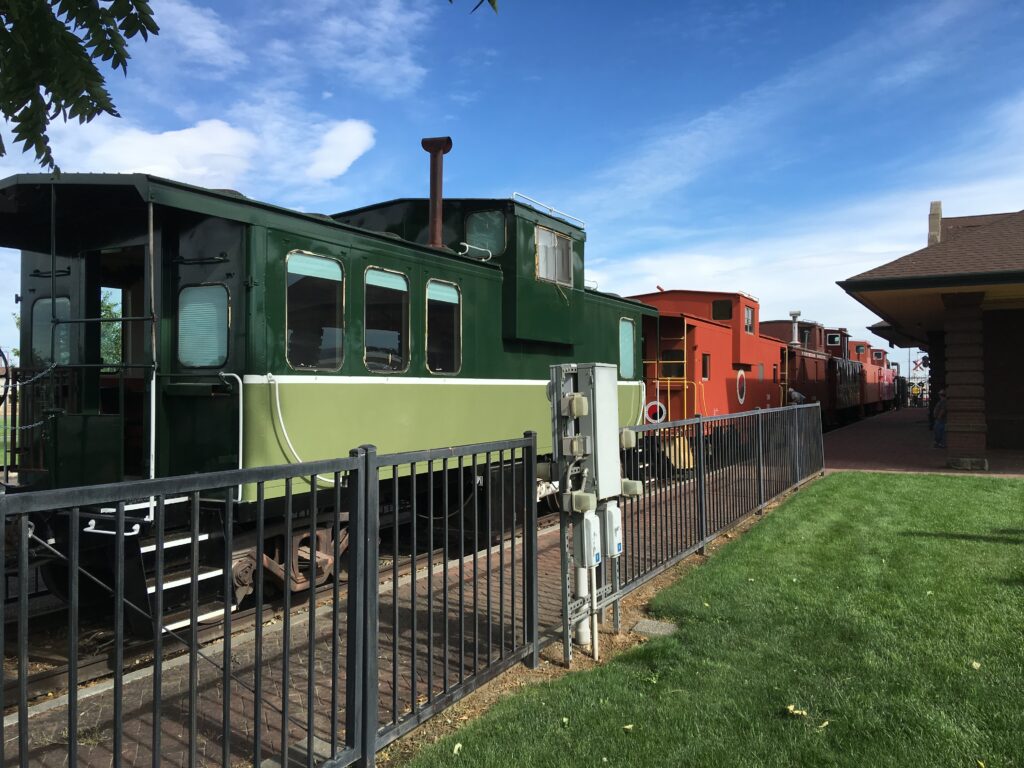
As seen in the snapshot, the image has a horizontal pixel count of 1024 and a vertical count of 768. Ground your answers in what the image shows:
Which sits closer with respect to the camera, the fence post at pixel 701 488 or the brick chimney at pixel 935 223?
the fence post at pixel 701 488

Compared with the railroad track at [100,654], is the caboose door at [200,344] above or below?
above

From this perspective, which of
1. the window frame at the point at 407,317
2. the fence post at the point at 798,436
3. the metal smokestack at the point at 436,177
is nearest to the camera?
the window frame at the point at 407,317

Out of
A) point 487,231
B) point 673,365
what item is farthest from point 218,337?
point 673,365

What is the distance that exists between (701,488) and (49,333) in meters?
6.32

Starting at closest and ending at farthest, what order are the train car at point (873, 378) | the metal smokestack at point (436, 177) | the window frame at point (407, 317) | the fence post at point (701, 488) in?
the window frame at point (407, 317) < the fence post at point (701, 488) < the metal smokestack at point (436, 177) < the train car at point (873, 378)

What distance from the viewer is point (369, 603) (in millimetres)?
3287

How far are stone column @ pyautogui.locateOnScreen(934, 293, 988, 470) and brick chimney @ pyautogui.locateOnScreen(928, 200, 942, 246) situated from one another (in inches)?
536

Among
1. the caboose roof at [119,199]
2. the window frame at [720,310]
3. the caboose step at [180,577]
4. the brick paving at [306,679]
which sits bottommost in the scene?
the brick paving at [306,679]

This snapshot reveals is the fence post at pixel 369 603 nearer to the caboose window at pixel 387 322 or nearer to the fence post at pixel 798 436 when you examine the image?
the caboose window at pixel 387 322

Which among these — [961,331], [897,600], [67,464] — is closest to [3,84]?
[67,464]

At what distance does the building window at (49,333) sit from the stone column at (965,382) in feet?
47.2

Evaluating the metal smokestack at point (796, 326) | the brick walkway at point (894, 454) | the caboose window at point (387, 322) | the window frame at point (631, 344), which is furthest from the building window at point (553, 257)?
the metal smokestack at point (796, 326)

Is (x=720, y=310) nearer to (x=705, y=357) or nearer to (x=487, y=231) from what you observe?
(x=705, y=357)

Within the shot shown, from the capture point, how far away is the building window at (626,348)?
11.6 m
